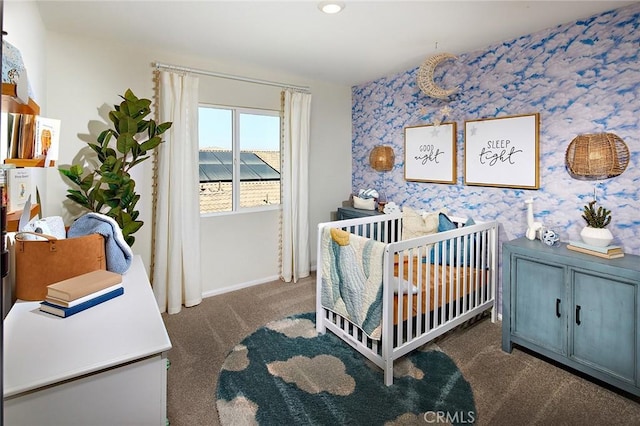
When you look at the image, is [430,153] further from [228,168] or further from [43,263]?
[43,263]

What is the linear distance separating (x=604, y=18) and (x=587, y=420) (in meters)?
2.41

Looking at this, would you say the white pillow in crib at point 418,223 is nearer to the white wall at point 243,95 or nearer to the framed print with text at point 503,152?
the framed print with text at point 503,152

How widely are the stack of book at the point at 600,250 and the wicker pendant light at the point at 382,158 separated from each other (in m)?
1.91

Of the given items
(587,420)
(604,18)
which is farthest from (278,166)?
(587,420)

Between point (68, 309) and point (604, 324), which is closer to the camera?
point (68, 309)

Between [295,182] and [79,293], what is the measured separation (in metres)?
2.59

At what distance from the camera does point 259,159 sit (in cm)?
381

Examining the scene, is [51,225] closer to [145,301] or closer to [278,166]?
[145,301]

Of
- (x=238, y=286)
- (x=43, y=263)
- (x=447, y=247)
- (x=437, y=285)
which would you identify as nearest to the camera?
(x=43, y=263)

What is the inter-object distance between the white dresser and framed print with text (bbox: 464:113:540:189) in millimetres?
2664

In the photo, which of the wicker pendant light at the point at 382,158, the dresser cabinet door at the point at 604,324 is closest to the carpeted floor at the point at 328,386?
the dresser cabinet door at the point at 604,324

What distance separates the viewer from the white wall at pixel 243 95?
2715 millimetres

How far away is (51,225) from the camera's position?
6.00 feet

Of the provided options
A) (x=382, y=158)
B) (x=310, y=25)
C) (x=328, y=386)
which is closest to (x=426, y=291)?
(x=328, y=386)
